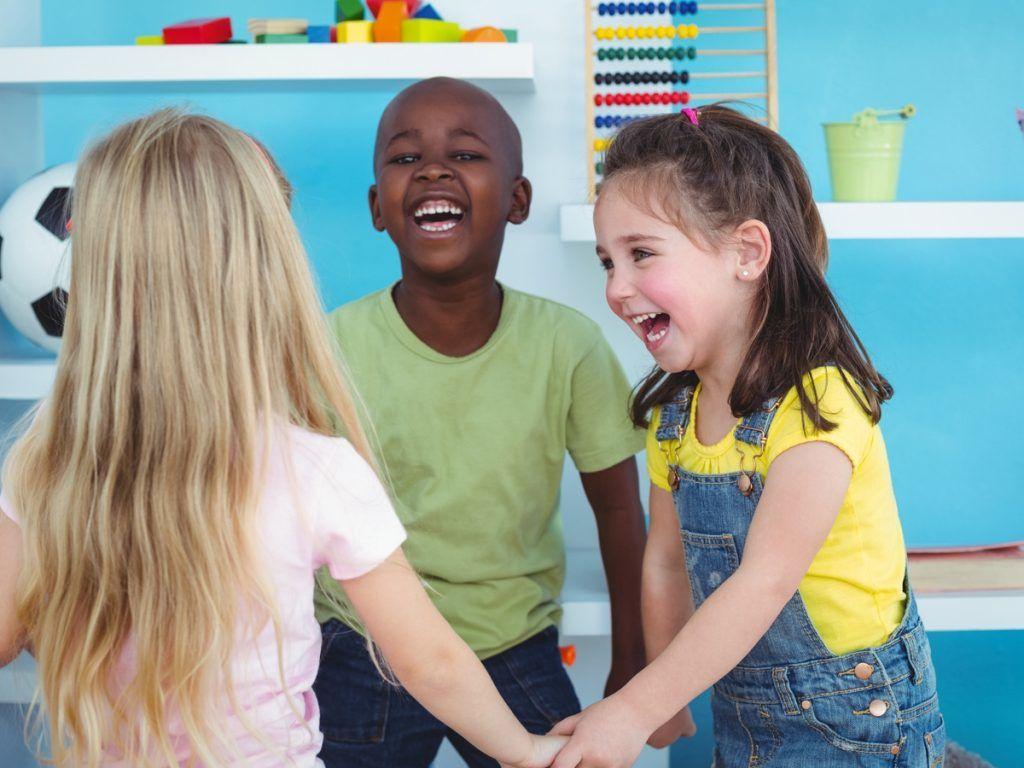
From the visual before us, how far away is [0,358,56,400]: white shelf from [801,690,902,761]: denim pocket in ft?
3.66

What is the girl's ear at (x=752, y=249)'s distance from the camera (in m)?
1.19

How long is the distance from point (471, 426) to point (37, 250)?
661 mm

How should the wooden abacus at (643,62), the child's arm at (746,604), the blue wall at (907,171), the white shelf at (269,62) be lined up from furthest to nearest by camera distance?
the blue wall at (907,171)
the wooden abacus at (643,62)
the white shelf at (269,62)
the child's arm at (746,604)

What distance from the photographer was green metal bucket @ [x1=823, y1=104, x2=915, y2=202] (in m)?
1.64

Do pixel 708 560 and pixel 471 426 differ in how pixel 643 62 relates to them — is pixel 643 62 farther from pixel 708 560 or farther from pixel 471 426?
pixel 708 560

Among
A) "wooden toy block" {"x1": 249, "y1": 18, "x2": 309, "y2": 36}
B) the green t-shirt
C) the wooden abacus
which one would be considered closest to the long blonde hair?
the green t-shirt

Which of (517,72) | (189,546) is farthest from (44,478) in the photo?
(517,72)

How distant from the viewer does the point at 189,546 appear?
35.9 inches

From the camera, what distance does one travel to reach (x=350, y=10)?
1.65 m

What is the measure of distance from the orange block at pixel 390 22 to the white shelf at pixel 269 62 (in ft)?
0.14

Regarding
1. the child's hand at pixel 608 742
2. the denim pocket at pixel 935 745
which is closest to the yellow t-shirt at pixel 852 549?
the denim pocket at pixel 935 745

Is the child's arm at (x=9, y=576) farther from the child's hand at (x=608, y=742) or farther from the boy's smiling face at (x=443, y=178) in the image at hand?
the boy's smiling face at (x=443, y=178)

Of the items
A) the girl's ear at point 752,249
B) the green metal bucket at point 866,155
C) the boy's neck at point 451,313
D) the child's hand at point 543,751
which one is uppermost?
the green metal bucket at point 866,155

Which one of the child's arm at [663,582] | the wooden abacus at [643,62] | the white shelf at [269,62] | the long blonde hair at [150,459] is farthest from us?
the wooden abacus at [643,62]
